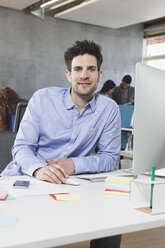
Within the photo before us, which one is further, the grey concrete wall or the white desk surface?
the grey concrete wall

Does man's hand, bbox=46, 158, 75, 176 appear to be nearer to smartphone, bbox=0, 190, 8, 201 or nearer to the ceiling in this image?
smartphone, bbox=0, 190, 8, 201

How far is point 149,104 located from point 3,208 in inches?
22.2

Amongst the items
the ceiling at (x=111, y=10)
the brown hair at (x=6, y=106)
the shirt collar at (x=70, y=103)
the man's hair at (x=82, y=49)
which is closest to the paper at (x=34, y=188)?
the shirt collar at (x=70, y=103)

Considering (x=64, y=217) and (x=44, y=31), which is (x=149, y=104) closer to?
(x=64, y=217)

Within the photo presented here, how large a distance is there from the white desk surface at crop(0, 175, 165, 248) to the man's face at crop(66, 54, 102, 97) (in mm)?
728

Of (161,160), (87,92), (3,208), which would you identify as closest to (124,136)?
(87,92)

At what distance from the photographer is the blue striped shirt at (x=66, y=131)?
67.8 inches

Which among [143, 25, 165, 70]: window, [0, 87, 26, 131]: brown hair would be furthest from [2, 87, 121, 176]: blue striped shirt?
[143, 25, 165, 70]: window

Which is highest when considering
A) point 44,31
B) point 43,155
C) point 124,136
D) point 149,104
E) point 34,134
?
point 44,31

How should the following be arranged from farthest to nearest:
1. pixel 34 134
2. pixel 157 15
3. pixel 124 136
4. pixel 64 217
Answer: pixel 157 15 < pixel 124 136 < pixel 34 134 < pixel 64 217

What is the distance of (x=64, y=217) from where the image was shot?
3.02 ft

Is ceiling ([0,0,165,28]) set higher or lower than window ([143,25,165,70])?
higher

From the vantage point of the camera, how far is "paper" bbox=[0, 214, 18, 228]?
83 cm

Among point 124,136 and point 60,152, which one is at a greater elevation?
point 60,152
